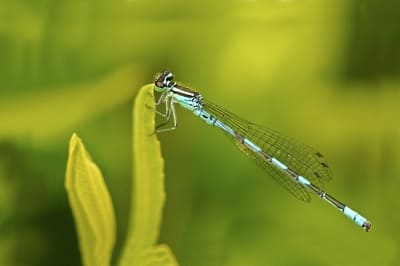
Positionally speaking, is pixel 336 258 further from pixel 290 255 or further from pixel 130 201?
pixel 130 201

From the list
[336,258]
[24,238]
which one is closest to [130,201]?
[24,238]

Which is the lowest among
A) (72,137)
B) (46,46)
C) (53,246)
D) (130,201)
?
(53,246)

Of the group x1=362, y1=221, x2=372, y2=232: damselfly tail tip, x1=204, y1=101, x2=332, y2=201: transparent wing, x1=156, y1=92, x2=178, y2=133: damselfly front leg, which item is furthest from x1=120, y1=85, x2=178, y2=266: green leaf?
x1=362, y1=221, x2=372, y2=232: damselfly tail tip

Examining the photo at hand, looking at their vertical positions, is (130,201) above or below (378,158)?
below

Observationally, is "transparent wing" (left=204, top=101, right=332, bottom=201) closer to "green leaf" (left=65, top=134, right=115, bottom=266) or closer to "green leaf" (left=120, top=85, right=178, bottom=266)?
"green leaf" (left=120, top=85, right=178, bottom=266)

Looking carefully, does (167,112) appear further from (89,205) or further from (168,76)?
(89,205)

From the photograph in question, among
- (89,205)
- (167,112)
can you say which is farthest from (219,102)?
(89,205)
